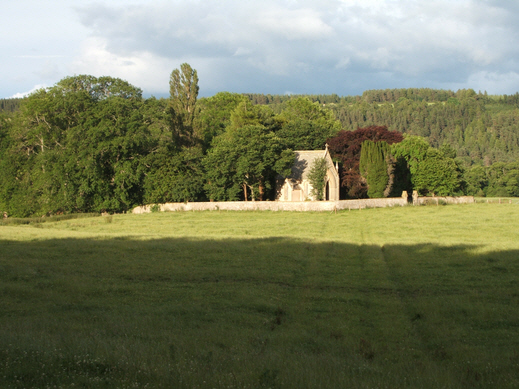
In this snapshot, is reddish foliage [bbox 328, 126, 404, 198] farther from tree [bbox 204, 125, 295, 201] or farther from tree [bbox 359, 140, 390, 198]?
tree [bbox 204, 125, 295, 201]

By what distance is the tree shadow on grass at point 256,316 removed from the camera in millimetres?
8008

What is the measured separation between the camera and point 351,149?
200ft

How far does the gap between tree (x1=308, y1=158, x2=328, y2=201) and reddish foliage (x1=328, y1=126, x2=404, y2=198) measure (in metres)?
3.43

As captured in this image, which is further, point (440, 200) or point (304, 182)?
point (304, 182)

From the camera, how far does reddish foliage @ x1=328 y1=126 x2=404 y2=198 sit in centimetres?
5828

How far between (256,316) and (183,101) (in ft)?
170

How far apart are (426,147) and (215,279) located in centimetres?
5386

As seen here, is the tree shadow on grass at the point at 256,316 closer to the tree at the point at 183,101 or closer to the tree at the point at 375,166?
the tree at the point at 375,166

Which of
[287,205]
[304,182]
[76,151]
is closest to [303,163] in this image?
[304,182]

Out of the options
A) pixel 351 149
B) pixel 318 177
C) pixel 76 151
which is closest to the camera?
pixel 76 151

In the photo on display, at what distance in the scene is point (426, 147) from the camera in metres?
64.4

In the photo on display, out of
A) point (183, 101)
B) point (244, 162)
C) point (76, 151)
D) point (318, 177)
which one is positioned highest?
point (183, 101)

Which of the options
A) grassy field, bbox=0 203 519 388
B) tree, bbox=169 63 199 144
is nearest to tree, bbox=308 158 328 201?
tree, bbox=169 63 199 144

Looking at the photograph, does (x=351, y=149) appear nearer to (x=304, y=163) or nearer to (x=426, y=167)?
(x=304, y=163)
